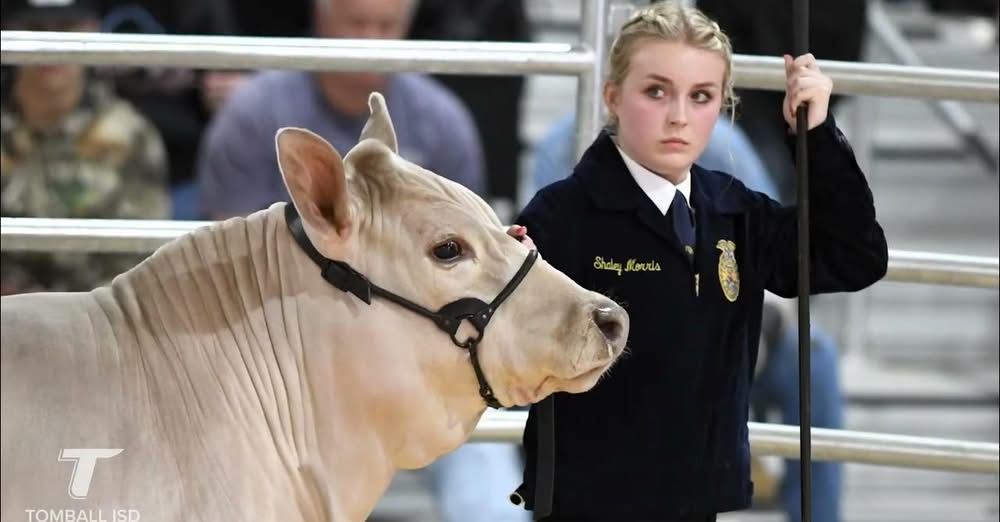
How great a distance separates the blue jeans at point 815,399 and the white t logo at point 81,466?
1.99 metres

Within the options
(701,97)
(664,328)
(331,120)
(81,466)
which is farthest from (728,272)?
(331,120)

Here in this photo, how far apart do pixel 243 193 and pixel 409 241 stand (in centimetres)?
196

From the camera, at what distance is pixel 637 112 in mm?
2277

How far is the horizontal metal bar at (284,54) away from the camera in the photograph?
277 centimetres

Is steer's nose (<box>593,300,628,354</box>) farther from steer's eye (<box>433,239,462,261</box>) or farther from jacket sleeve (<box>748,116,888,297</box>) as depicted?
jacket sleeve (<box>748,116,888,297</box>)

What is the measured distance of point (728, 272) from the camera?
89.5 inches

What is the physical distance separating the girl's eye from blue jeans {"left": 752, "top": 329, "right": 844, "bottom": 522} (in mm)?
1459

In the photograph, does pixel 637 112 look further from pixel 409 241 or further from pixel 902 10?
pixel 902 10

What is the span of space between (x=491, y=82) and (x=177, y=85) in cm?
93

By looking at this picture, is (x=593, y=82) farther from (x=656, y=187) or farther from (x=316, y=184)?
(x=316, y=184)

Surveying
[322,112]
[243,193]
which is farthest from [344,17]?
[243,193]

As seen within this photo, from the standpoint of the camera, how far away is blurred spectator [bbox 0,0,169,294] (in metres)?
3.98

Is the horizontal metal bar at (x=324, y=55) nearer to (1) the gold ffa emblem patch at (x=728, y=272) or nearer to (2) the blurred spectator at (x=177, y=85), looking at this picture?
(1) the gold ffa emblem patch at (x=728, y=272)

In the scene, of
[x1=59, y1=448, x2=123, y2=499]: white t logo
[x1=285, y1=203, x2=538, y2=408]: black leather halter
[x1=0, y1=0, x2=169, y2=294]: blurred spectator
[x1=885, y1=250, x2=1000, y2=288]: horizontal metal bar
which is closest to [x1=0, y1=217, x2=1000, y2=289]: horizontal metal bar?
[x1=285, y1=203, x2=538, y2=408]: black leather halter
